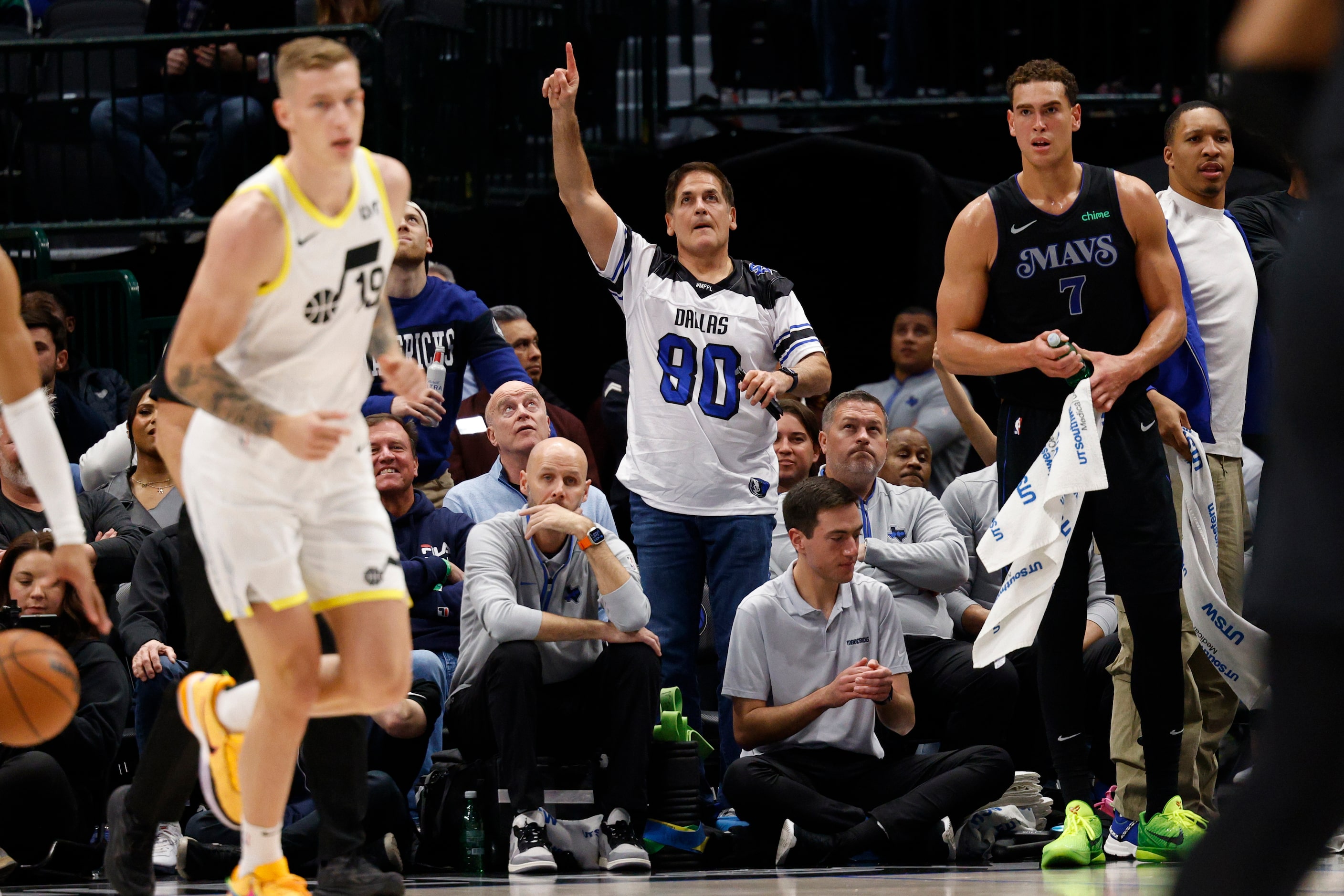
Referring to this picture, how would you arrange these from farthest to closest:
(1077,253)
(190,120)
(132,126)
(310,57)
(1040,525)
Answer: (132,126)
(190,120)
(1077,253)
(1040,525)
(310,57)

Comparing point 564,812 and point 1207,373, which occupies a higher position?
point 1207,373

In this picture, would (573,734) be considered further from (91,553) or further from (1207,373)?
(1207,373)

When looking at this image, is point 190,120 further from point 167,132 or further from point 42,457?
point 42,457

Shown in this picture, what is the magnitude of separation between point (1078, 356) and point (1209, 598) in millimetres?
1021

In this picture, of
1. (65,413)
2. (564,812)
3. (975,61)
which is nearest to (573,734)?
(564,812)

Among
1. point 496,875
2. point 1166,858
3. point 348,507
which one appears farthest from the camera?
point 496,875

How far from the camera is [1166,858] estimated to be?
213 inches

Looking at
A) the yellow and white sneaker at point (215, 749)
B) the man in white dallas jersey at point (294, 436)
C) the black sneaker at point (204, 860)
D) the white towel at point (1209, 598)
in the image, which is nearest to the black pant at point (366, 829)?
the black sneaker at point (204, 860)

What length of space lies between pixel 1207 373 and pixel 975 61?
4.30 m

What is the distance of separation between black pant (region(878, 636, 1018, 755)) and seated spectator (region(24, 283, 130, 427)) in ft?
12.9

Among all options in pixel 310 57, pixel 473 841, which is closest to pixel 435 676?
pixel 473 841

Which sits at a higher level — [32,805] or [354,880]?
[354,880]

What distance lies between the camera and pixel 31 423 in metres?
4.00

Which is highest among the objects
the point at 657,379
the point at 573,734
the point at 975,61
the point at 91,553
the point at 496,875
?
the point at 975,61
